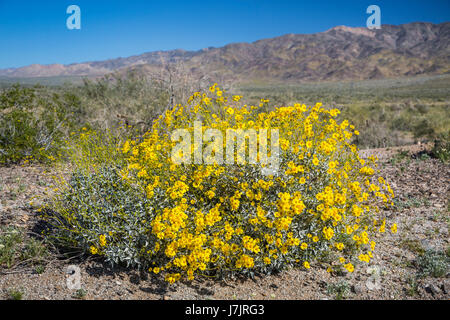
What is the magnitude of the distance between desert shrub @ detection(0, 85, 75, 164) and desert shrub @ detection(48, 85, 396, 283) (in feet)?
10.0

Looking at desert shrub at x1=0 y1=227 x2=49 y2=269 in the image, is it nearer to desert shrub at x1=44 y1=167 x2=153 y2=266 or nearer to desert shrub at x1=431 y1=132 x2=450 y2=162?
desert shrub at x1=44 y1=167 x2=153 y2=266

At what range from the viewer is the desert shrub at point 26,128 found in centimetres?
576

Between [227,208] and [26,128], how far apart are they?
4929 millimetres

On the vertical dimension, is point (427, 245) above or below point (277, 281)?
above

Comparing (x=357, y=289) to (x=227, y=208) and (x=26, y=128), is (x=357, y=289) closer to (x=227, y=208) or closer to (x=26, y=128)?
(x=227, y=208)

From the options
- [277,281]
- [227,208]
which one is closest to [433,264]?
[277,281]

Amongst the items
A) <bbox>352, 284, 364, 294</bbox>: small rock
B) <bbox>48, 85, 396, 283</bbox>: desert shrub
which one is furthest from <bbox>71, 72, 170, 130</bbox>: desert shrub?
<bbox>352, 284, 364, 294</bbox>: small rock

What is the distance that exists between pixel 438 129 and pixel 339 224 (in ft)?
33.9

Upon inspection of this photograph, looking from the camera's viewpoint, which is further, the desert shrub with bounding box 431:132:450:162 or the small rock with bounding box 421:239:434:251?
the desert shrub with bounding box 431:132:450:162

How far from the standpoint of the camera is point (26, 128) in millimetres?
5906

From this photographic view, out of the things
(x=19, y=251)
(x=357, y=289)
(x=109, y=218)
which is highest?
(x=109, y=218)

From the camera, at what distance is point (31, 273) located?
2.83 metres

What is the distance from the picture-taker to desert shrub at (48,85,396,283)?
102 inches
